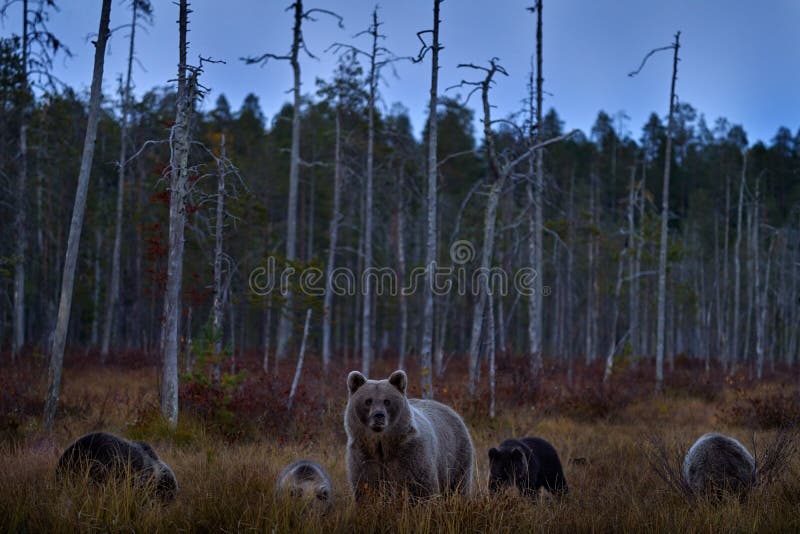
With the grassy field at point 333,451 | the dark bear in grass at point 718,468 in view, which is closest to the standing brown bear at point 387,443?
the grassy field at point 333,451

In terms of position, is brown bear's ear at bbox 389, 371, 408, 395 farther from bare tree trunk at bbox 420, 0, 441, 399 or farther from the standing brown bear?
bare tree trunk at bbox 420, 0, 441, 399

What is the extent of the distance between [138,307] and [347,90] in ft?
48.9

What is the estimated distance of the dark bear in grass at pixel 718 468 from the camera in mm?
6617

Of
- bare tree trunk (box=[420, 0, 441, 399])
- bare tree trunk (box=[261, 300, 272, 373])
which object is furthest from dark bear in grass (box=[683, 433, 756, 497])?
bare tree trunk (box=[261, 300, 272, 373])

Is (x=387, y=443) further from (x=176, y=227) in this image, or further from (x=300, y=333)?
(x=300, y=333)

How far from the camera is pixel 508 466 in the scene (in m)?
7.59

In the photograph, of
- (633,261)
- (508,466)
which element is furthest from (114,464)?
(633,261)

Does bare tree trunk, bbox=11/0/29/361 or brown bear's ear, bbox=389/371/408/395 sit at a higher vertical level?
bare tree trunk, bbox=11/0/29/361

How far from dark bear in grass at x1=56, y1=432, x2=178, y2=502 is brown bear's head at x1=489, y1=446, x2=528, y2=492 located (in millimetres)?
3519

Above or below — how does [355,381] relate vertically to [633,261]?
below

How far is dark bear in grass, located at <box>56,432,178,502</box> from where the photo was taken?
6.26 metres

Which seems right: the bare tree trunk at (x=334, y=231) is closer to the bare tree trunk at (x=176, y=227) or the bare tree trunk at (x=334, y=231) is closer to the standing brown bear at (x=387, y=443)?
the bare tree trunk at (x=176, y=227)

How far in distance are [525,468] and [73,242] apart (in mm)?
8006

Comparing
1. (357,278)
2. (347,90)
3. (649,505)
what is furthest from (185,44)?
(357,278)
